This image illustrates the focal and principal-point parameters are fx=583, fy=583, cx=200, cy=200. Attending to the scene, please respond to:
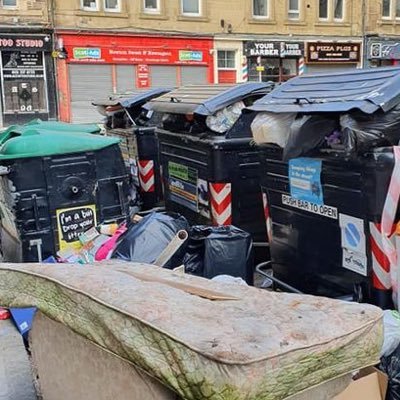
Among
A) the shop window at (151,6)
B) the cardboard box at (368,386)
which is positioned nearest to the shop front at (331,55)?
the shop window at (151,6)

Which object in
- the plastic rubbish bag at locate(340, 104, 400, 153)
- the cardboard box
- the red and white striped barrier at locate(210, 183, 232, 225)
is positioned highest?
the plastic rubbish bag at locate(340, 104, 400, 153)

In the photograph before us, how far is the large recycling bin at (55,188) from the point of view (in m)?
4.54

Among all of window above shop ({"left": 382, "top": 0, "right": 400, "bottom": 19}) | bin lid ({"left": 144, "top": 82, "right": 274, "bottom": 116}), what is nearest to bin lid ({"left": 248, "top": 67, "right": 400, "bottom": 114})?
bin lid ({"left": 144, "top": 82, "right": 274, "bottom": 116})

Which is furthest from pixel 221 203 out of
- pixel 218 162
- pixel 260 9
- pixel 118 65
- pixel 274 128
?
pixel 260 9

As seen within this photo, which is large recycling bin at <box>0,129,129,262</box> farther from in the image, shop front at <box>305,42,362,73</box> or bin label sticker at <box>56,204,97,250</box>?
shop front at <box>305,42,362,73</box>

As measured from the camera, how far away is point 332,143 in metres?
3.21

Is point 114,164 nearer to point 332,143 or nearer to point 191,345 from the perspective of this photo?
point 332,143

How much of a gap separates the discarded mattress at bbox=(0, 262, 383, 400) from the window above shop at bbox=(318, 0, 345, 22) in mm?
23406

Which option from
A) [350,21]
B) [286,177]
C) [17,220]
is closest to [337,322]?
[286,177]

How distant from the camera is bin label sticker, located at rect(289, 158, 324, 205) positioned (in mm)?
3303

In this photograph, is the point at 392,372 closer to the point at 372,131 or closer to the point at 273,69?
the point at 372,131

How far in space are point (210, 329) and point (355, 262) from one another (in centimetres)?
160

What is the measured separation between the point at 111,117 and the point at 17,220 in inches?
128

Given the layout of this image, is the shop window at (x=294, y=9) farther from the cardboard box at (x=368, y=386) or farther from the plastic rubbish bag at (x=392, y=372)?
the cardboard box at (x=368, y=386)
